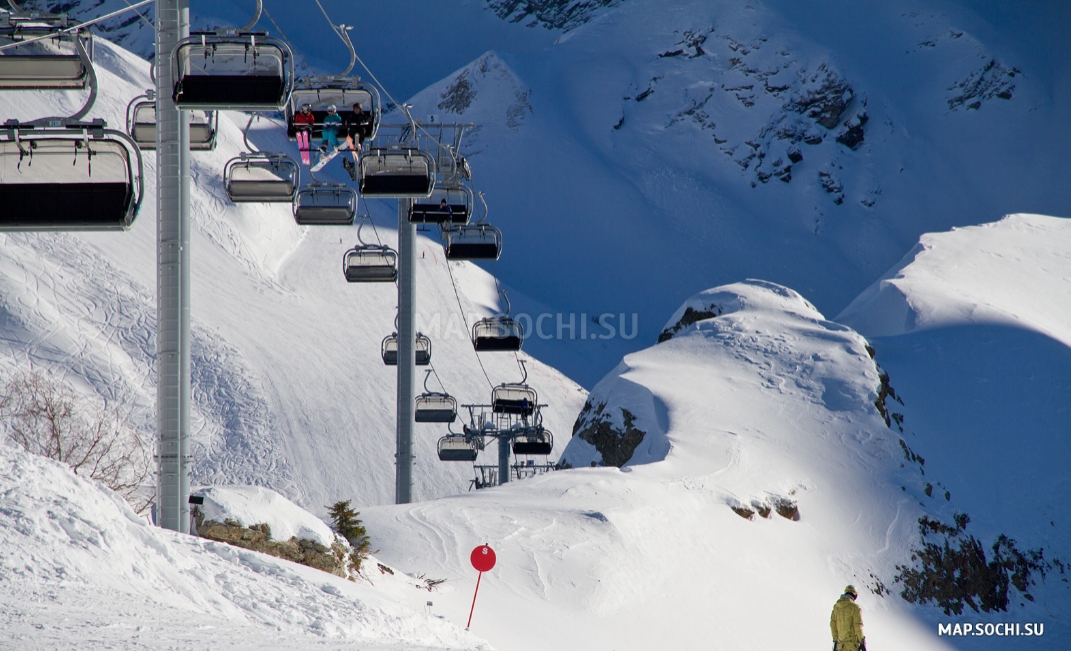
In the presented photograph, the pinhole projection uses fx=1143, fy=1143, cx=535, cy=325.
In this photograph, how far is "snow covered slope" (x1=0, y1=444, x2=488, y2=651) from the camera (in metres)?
5.69

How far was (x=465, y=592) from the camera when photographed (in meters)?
12.3

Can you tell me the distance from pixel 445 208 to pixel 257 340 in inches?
1071

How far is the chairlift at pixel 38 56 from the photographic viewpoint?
321 inches

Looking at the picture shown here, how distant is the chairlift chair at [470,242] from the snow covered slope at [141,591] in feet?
26.4

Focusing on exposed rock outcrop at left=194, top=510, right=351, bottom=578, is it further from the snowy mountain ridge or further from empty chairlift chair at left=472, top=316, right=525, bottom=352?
empty chairlift chair at left=472, top=316, right=525, bottom=352

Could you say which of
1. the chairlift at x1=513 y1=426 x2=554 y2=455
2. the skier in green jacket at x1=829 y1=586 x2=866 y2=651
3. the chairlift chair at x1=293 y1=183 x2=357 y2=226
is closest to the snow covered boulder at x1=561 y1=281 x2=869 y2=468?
the chairlift at x1=513 y1=426 x2=554 y2=455

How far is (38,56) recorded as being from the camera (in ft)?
27.4

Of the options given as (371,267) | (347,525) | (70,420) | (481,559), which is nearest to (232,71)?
(481,559)

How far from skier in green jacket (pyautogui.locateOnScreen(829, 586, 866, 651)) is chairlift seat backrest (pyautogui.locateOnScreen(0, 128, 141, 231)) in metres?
6.11

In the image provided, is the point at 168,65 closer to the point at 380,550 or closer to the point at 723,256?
the point at 380,550

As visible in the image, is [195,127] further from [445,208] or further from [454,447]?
[454,447]

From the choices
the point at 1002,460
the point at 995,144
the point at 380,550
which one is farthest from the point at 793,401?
the point at 995,144

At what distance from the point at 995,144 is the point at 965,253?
137ft

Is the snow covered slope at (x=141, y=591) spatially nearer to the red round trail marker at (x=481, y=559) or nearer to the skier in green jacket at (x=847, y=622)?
the red round trail marker at (x=481, y=559)
